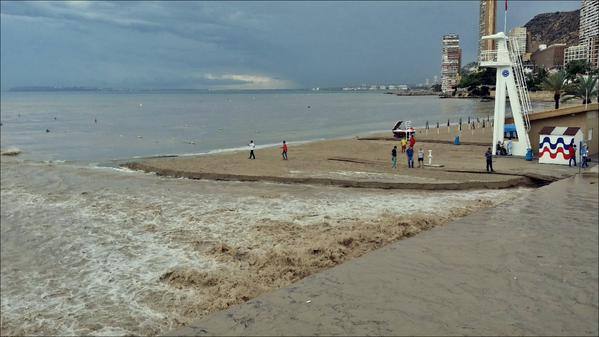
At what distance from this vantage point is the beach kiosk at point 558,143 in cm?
2362

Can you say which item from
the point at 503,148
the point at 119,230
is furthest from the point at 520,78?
the point at 119,230

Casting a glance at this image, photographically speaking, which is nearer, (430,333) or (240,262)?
(430,333)

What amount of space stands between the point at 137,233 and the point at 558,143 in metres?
20.2

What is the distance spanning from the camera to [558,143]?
23.8m

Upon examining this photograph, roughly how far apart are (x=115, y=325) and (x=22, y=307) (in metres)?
2.77

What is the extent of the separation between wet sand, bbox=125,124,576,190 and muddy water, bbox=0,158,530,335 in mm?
1157

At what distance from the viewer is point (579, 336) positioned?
6.57 m

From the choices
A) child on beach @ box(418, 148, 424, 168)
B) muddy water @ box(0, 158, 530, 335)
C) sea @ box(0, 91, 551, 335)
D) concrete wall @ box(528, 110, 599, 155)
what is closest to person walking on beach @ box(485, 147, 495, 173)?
muddy water @ box(0, 158, 530, 335)

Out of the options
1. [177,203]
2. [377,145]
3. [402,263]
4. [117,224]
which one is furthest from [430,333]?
[377,145]

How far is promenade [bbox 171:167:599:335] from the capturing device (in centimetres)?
697

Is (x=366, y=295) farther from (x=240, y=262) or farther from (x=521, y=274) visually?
(x=240, y=262)

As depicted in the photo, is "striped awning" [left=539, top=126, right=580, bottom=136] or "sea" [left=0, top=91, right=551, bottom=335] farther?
"striped awning" [left=539, top=126, right=580, bottom=136]

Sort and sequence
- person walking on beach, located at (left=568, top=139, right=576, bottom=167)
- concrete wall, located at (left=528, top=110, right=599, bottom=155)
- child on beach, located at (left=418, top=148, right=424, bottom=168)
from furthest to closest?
child on beach, located at (left=418, top=148, right=424, bottom=168) → concrete wall, located at (left=528, top=110, right=599, bottom=155) → person walking on beach, located at (left=568, top=139, right=576, bottom=167)

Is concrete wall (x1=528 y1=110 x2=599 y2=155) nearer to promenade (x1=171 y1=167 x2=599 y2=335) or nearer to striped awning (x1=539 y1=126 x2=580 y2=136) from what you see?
striped awning (x1=539 y1=126 x2=580 y2=136)
